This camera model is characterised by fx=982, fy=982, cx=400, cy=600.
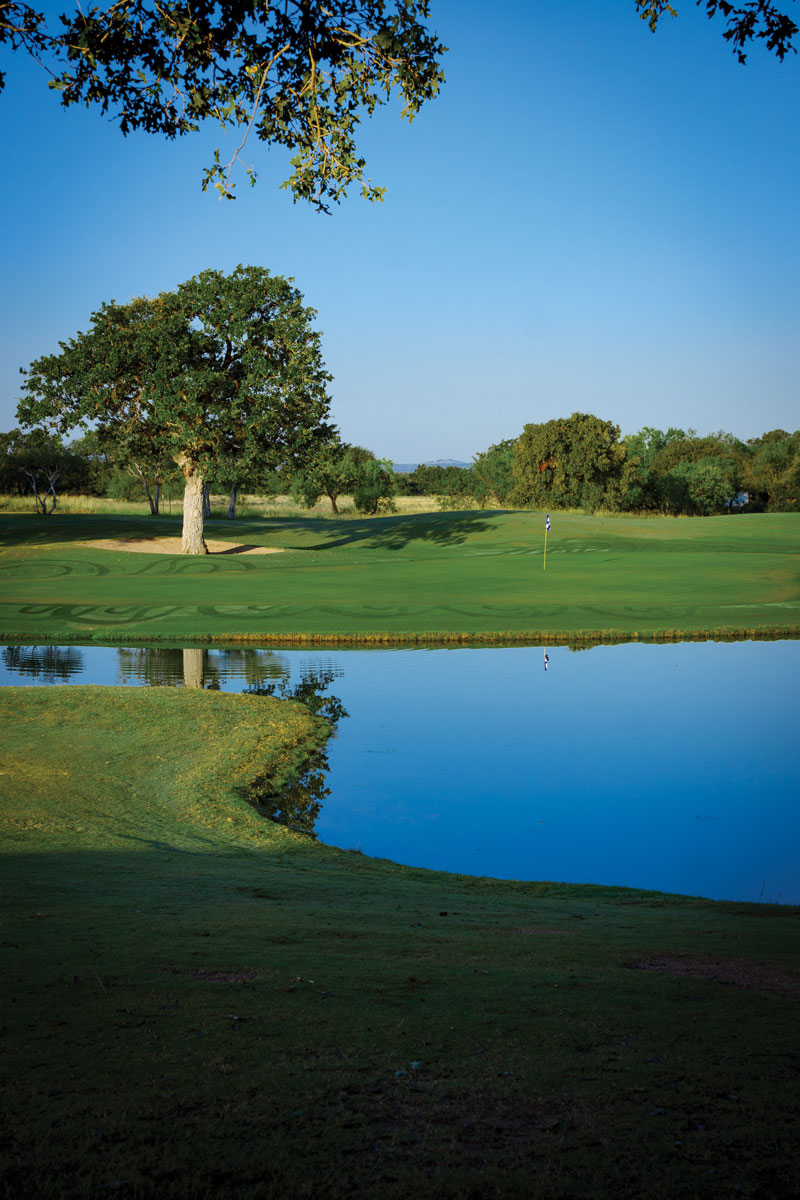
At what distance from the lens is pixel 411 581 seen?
→ 138 feet

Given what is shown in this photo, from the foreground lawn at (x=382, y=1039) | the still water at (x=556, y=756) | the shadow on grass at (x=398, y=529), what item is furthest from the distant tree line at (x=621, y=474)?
the foreground lawn at (x=382, y=1039)

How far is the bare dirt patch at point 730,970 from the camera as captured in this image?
570 cm

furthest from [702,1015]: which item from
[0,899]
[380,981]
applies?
[0,899]

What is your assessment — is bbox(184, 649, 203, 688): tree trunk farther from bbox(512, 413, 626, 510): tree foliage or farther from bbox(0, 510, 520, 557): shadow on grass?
bbox(512, 413, 626, 510): tree foliage

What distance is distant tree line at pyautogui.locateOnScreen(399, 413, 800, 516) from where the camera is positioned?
291 ft

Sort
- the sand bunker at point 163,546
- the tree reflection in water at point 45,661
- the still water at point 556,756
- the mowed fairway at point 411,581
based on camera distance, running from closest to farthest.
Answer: the still water at point 556,756, the tree reflection in water at point 45,661, the mowed fairway at point 411,581, the sand bunker at point 163,546

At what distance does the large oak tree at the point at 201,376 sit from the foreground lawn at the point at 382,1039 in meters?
39.6

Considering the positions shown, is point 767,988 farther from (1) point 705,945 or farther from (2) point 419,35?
(2) point 419,35

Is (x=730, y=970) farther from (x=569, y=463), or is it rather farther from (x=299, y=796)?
(x=569, y=463)

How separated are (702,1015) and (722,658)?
22732 mm

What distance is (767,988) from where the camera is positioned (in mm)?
5625

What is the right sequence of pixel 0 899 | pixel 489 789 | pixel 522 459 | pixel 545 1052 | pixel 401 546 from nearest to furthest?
pixel 545 1052, pixel 0 899, pixel 489 789, pixel 401 546, pixel 522 459

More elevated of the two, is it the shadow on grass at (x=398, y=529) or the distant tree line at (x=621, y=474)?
the distant tree line at (x=621, y=474)

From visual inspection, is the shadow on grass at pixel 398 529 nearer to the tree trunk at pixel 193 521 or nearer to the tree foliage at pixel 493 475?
the tree trunk at pixel 193 521
